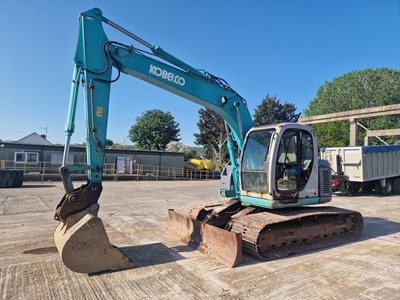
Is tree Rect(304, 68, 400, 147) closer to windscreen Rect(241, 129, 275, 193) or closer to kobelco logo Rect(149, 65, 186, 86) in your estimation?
windscreen Rect(241, 129, 275, 193)

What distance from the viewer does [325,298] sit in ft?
12.1

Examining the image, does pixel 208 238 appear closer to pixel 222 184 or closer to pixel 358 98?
pixel 222 184

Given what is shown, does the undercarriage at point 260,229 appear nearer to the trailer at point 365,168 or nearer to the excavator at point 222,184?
the excavator at point 222,184

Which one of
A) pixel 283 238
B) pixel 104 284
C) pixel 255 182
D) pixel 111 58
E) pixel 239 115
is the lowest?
pixel 104 284

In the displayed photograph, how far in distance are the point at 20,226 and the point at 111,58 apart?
5.14 metres

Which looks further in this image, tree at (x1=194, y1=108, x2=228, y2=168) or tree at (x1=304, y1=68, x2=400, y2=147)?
tree at (x1=194, y1=108, x2=228, y2=168)

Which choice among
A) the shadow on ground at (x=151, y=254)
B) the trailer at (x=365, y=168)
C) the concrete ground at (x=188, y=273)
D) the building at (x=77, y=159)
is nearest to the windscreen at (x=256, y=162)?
the concrete ground at (x=188, y=273)

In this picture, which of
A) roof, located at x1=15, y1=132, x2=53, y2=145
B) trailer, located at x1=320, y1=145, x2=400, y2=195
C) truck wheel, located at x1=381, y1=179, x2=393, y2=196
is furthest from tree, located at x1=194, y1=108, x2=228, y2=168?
roof, located at x1=15, y1=132, x2=53, y2=145

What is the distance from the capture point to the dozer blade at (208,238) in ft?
15.5

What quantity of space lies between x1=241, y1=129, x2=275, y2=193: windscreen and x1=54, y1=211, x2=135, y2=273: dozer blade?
2801 mm

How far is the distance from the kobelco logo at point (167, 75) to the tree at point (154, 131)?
4054 cm

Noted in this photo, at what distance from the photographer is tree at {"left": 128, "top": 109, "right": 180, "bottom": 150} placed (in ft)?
151

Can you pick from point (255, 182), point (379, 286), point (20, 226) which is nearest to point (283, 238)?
point (255, 182)

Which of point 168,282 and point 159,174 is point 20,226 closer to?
point 168,282
